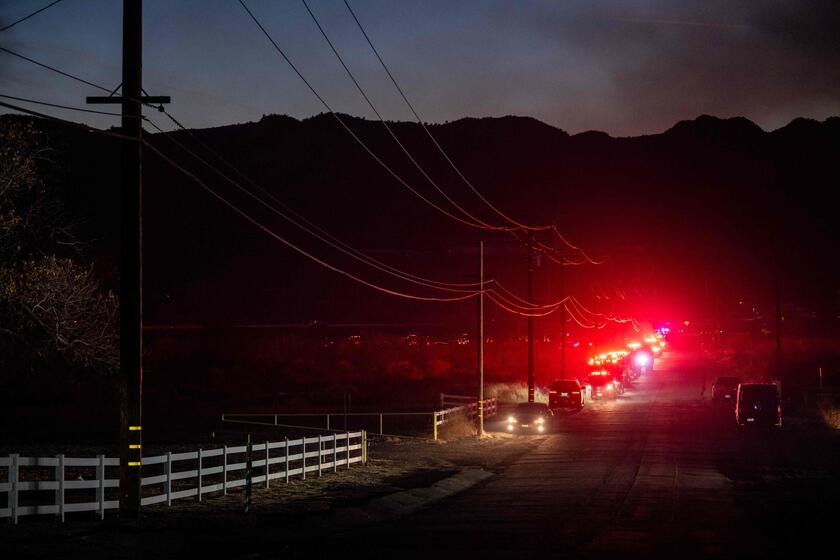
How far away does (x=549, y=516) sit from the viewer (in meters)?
21.3

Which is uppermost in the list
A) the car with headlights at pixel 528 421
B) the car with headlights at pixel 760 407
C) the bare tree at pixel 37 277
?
the bare tree at pixel 37 277

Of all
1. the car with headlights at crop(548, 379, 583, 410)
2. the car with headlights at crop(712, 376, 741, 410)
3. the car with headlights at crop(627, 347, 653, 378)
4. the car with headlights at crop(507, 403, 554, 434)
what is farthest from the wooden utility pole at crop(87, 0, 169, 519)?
the car with headlights at crop(627, 347, 653, 378)

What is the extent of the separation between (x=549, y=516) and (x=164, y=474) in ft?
26.5

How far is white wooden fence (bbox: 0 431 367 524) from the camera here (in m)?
18.8

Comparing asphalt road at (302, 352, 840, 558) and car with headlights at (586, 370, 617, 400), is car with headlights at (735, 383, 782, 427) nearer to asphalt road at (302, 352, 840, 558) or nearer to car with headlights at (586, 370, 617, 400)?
asphalt road at (302, 352, 840, 558)

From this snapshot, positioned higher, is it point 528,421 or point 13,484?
point 13,484

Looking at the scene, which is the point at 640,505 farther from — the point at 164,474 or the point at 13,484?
the point at 13,484

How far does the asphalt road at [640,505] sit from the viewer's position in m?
17.0

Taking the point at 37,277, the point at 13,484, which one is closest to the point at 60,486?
the point at 13,484

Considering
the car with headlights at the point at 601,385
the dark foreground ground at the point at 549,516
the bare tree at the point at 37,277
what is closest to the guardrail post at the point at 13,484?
the dark foreground ground at the point at 549,516

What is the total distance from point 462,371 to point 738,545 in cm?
9447

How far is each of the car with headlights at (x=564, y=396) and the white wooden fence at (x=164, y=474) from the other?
30393 millimetres

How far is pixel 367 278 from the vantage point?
189500 millimetres

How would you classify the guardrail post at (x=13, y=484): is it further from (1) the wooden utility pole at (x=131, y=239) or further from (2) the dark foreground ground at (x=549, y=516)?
(1) the wooden utility pole at (x=131, y=239)
